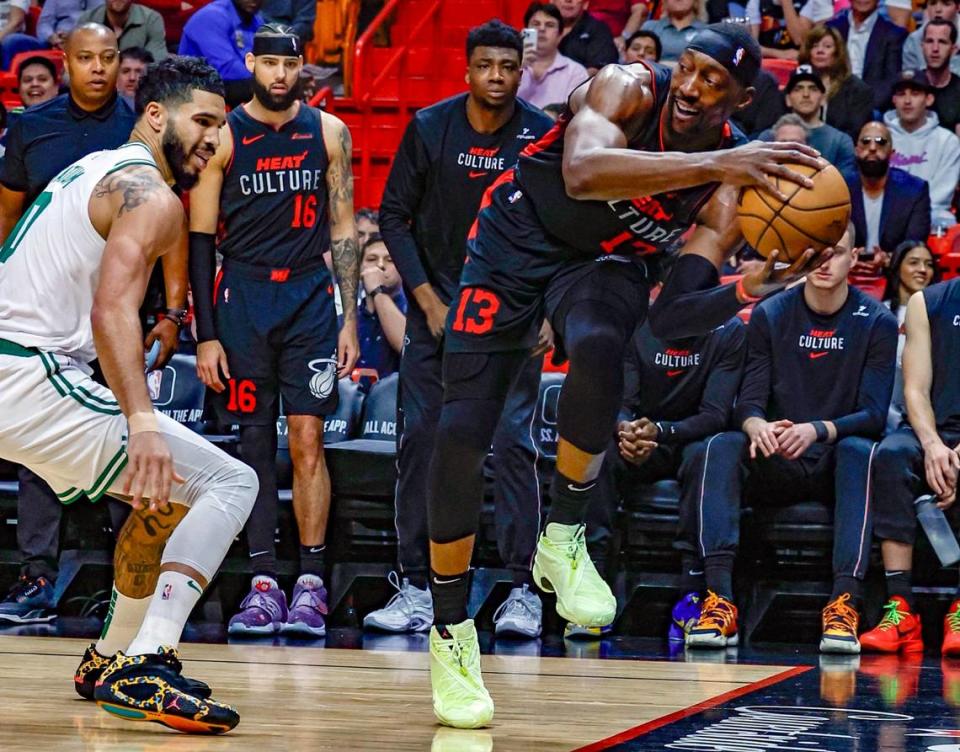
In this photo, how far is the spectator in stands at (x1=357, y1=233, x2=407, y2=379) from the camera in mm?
7719

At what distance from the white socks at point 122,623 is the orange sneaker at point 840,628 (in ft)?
9.57

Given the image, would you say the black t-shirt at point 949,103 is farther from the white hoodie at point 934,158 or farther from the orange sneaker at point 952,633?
the orange sneaker at point 952,633

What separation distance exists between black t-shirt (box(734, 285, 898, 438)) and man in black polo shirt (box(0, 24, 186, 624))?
3071 millimetres

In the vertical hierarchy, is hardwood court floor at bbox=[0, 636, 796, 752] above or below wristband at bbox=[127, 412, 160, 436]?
below

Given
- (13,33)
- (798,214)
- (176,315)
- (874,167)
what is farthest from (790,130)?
(13,33)

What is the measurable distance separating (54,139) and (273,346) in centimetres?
137

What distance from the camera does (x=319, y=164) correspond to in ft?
22.6

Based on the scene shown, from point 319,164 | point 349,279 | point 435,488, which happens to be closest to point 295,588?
point 349,279

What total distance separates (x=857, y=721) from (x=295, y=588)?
290cm

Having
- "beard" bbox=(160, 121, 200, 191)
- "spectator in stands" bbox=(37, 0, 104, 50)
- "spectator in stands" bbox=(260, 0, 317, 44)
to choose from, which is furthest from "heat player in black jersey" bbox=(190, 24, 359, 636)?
"spectator in stands" bbox=(37, 0, 104, 50)

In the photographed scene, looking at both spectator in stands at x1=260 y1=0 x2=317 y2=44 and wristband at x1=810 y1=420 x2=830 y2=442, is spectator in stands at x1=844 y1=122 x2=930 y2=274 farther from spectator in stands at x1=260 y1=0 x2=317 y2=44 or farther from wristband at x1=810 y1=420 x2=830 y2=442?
spectator in stands at x1=260 y1=0 x2=317 y2=44

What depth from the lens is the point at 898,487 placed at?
21.4 feet

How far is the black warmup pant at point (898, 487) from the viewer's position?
652 cm

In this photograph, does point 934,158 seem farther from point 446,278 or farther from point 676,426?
point 446,278
